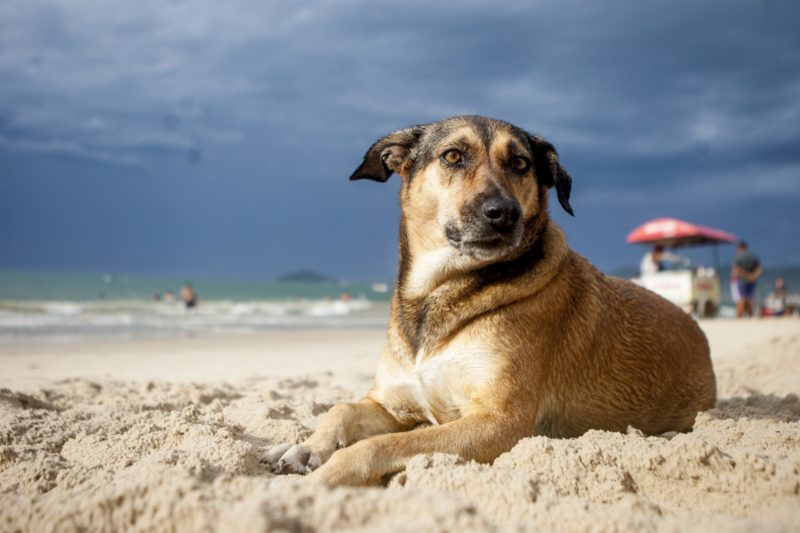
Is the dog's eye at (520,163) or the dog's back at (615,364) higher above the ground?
the dog's eye at (520,163)

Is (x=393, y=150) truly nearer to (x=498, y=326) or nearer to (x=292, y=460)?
(x=498, y=326)

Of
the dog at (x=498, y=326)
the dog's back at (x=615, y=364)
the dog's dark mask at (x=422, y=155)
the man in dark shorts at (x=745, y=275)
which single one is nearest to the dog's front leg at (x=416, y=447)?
the dog at (x=498, y=326)

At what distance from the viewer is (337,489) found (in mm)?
2145

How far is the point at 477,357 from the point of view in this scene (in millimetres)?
3438

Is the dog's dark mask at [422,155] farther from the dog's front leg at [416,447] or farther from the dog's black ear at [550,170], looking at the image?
the dog's front leg at [416,447]

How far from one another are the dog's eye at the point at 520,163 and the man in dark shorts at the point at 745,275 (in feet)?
64.3

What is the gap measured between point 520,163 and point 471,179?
1.32 ft

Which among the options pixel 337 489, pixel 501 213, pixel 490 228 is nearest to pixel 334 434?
pixel 337 489

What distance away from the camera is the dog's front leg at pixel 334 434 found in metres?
3.22

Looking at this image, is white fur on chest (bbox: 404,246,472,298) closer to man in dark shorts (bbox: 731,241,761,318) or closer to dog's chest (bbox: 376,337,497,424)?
dog's chest (bbox: 376,337,497,424)

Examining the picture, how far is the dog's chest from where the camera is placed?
Result: 3412 mm

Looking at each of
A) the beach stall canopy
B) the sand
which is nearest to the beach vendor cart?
the beach stall canopy

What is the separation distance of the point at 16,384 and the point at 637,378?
6398mm

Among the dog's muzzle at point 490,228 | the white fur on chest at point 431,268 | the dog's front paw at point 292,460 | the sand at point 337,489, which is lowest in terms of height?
the dog's front paw at point 292,460
